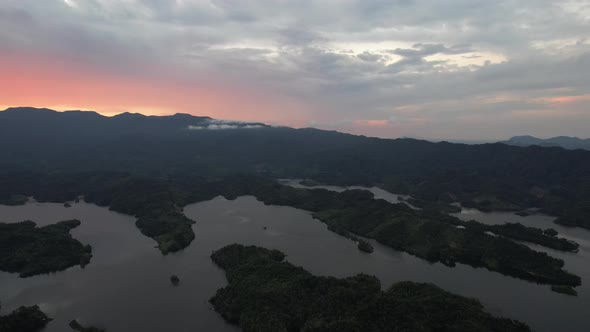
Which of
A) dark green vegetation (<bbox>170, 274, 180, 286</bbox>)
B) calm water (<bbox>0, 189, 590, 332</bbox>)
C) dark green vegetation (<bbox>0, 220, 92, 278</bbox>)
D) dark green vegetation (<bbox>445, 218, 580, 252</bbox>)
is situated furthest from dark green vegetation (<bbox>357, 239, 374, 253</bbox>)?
dark green vegetation (<bbox>0, 220, 92, 278</bbox>)

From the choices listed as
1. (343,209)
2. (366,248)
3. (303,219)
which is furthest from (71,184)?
(366,248)

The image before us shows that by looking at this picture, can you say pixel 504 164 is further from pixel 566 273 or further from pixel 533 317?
pixel 533 317

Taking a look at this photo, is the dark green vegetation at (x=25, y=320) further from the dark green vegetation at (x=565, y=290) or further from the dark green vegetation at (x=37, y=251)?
the dark green vegetation at (x=565, y=290)

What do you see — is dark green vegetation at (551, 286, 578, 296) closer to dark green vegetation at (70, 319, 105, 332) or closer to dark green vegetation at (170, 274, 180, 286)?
dark green vegetation at (170, 274, 180, 286)

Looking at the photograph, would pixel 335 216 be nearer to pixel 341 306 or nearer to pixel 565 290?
pixel 565 290

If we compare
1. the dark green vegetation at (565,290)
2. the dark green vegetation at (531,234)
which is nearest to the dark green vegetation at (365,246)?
the dark green vegetation at (531,234)

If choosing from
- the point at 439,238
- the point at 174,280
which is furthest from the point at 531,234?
the point at 174,280
